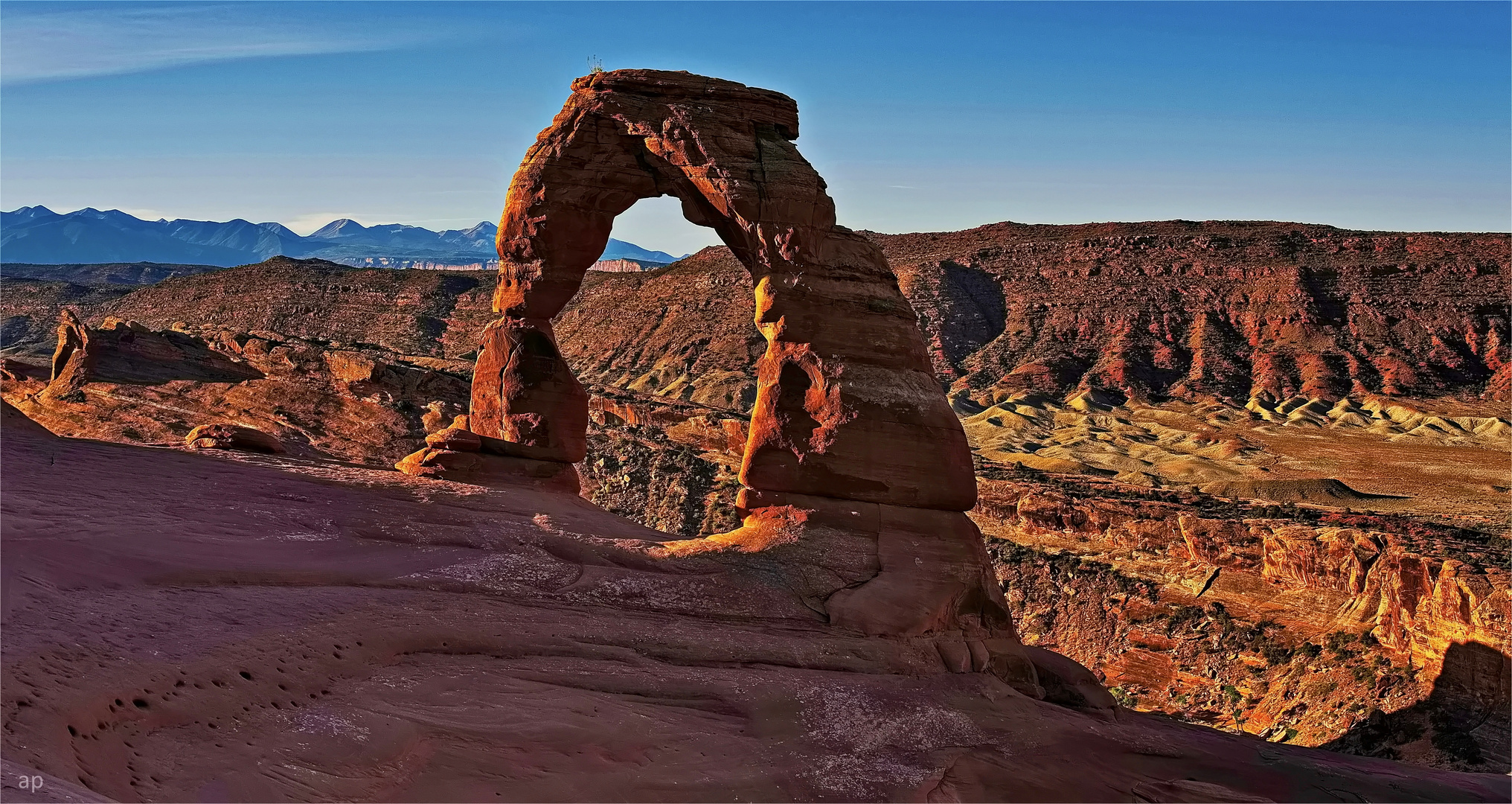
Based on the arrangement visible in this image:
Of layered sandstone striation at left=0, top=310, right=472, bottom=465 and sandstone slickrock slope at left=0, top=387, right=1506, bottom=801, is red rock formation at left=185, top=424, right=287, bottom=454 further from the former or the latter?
layered sandstone striation at left=0, top=310, right=472, bottom=465

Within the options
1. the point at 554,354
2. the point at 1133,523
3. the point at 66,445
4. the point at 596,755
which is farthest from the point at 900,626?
the point at 1133,523

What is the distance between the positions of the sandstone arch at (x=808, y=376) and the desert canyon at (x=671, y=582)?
0.06 meters

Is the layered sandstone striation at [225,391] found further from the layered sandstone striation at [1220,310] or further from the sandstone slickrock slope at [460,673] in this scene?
the layered sandstone striation at [1220,310]

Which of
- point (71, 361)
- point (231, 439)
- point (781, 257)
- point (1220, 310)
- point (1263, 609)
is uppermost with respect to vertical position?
point (1220, 310)

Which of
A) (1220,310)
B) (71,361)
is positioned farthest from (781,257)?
(1220,310)

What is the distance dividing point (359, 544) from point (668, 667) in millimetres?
4236

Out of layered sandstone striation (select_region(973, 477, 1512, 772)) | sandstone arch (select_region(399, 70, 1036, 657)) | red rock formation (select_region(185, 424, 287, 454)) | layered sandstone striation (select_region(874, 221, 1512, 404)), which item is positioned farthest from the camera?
layered sandstone striation (select_region(874, 221, 1512, 404))

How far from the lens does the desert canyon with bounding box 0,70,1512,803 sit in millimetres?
11578

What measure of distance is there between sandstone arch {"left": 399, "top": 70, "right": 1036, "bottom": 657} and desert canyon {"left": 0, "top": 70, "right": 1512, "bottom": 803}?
61 millimetres

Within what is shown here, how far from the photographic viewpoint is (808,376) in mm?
20484

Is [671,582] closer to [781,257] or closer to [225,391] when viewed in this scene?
[781,257]

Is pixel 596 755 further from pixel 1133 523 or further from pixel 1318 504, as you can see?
pixel 1318 504

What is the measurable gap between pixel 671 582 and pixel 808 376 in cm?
471

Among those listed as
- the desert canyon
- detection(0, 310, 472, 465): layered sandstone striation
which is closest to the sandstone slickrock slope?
the desert canyon
